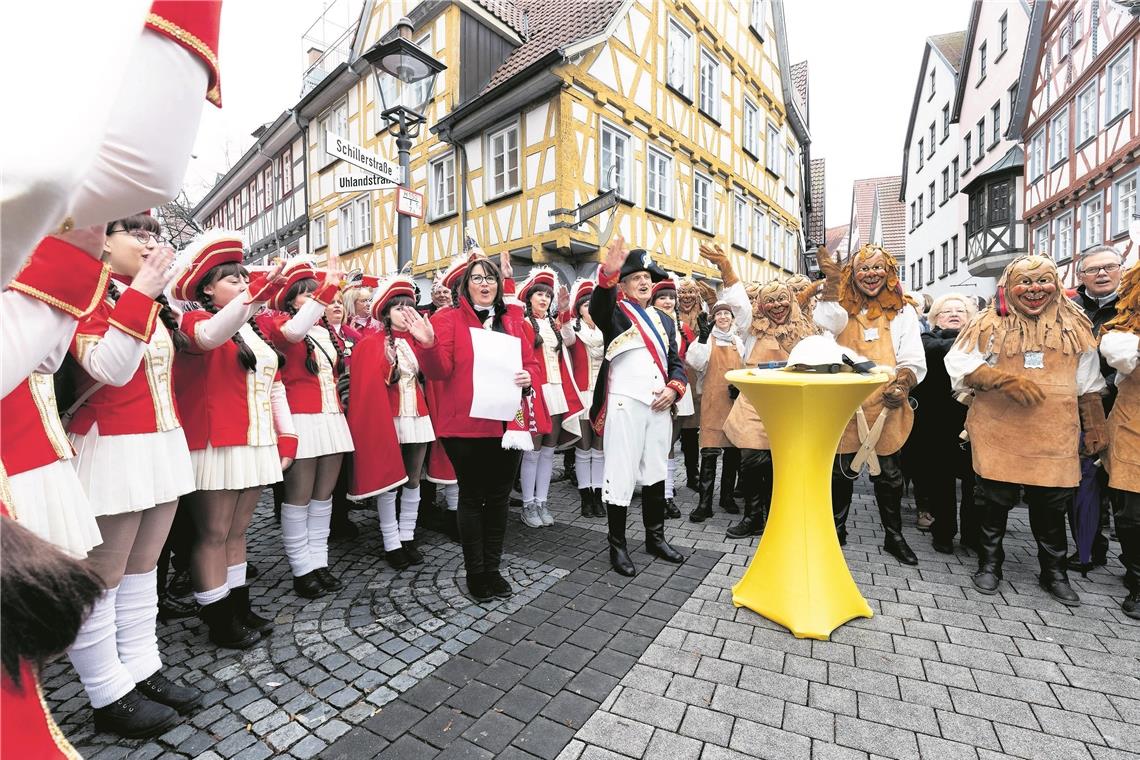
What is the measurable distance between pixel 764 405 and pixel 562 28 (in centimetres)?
1251

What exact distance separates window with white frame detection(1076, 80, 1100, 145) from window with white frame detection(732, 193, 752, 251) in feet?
31.5

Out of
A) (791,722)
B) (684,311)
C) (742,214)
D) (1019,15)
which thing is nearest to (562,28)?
(742,214)

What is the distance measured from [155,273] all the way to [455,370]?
5.99 feet

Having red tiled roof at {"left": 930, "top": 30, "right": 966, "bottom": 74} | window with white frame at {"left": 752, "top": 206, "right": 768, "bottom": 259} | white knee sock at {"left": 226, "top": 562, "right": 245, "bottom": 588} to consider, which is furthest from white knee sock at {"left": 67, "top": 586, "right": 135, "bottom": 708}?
red tiled roof at {"left": 930, "top": 30, "right": 966, "bottom": 74}

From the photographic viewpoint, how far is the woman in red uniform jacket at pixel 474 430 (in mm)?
3377

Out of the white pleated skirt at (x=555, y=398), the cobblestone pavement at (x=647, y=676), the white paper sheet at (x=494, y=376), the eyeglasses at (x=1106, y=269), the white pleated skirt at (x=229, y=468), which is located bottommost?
the cobblestone pavement at (x=647, y=676)

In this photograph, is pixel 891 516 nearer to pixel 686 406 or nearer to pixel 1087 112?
pixel 686 406

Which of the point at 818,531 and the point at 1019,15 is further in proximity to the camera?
the point at 1019,15

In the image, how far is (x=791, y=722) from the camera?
7.57 ft

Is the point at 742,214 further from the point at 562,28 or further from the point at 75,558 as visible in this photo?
the point at 75,558

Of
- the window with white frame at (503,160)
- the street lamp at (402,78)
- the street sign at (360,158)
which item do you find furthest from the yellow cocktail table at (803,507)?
the window with white frame at (503,160)

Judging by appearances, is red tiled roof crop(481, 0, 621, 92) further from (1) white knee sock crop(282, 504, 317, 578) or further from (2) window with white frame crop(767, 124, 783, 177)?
(1) white knee sock crop(282, 504, 317, 578)

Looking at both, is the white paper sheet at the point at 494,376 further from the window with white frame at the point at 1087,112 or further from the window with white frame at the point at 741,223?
the window with white frame at the point at 1087,112

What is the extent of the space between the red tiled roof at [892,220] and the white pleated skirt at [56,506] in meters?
40.4
